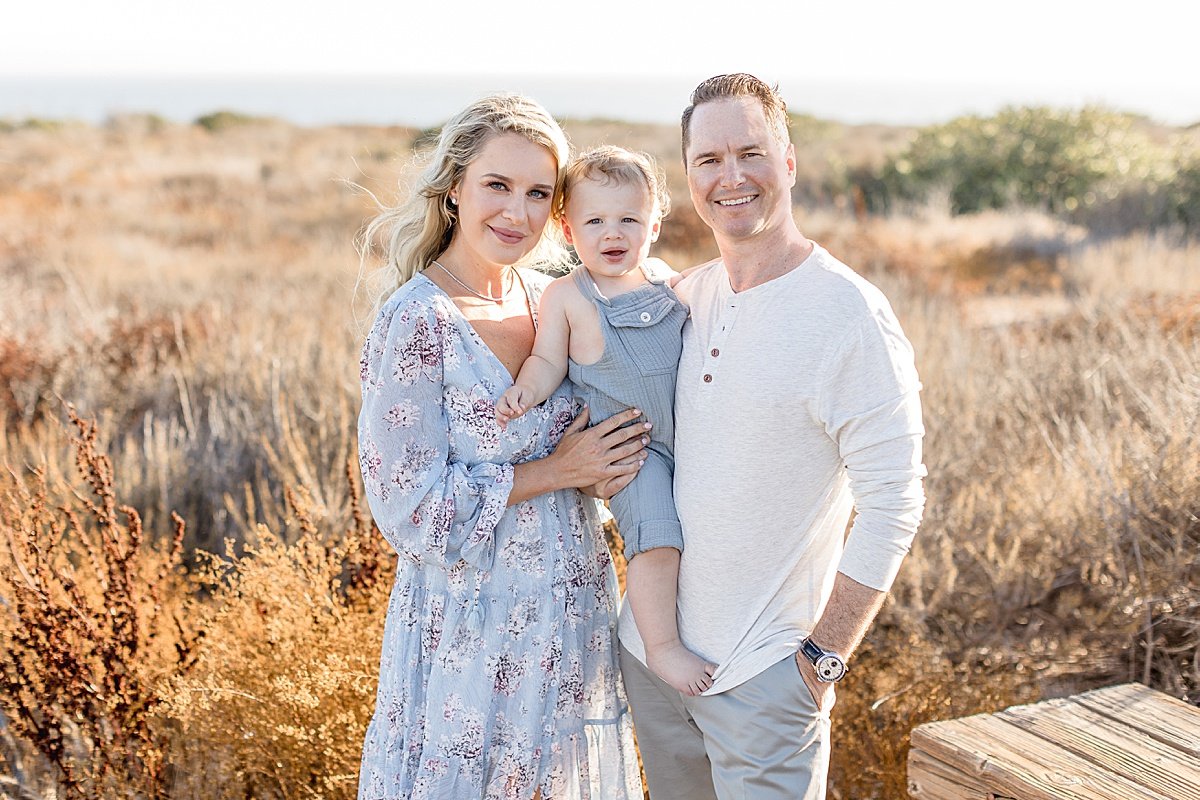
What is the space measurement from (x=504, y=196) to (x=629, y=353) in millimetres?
507

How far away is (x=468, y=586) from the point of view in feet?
8.23

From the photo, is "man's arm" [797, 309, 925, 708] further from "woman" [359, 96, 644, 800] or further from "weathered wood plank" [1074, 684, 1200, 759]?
"weathered wood plank" [1074, 684, 1200, 759]

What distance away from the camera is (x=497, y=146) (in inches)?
101

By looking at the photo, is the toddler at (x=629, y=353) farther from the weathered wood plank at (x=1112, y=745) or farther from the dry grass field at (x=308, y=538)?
the weathered wood plank at (x=1112, y=745)

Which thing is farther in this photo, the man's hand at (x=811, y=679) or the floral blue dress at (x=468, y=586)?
the floral blue dress at (x=468, y=586)

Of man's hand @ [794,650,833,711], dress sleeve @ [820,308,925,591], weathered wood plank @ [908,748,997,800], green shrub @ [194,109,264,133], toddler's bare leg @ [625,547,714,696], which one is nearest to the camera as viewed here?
dress sleeve @ [820,308,925,591]

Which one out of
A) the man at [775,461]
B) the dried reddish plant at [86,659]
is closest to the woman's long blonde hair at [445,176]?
the man at [775,461]

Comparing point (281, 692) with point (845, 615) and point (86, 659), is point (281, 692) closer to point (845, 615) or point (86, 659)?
point (86, 659)

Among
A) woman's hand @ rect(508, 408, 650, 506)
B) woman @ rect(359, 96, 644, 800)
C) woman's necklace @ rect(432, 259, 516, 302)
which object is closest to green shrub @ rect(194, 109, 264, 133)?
woman's necklace @ rect(432, 259, 516, 302)

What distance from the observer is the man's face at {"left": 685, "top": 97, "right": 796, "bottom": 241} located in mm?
2318

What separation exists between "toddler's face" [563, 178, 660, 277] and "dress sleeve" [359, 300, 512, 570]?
1.40ft

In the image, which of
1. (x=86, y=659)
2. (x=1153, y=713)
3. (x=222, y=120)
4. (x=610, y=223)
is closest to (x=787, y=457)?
(x=610, y=223)

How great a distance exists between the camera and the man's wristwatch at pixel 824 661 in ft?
7.34

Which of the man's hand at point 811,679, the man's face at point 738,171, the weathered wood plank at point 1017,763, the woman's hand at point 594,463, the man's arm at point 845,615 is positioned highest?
the man's face at point 738,171
